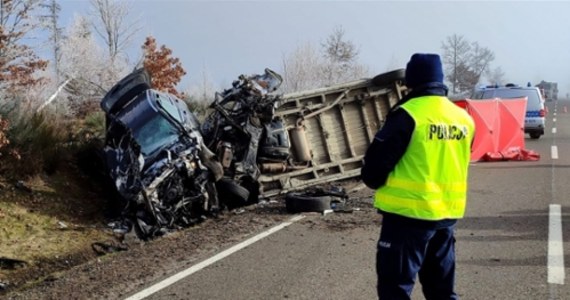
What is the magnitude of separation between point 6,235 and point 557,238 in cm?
688

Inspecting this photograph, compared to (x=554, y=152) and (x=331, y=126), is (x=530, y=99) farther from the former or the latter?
(x=331, y=126)

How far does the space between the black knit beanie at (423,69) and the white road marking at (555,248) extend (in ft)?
9.53

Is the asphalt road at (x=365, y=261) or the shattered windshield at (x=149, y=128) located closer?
the asphalt road at (x=365, y=261)

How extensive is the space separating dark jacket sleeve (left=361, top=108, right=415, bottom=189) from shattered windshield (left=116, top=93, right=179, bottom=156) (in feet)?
17.4

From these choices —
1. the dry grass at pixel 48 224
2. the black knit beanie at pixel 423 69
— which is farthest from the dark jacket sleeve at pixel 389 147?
the dry grass at pixel 48 224

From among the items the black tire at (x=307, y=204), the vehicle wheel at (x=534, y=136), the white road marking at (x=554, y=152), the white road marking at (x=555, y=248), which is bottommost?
the vehicle wheel at (x=534, y=136)

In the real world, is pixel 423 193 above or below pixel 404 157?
below

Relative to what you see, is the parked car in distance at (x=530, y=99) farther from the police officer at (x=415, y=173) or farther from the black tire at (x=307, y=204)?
the police officer at (x=415, y=173)

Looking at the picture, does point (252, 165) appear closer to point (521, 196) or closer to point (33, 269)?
point (33, 269)

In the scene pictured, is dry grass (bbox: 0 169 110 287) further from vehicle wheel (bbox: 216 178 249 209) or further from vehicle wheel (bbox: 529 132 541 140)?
vehicle wheel (bbox: 529 132 541 140)

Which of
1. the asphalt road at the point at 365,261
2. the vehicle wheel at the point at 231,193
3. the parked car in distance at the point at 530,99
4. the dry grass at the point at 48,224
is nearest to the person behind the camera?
the asphalt road at the point at 365,261

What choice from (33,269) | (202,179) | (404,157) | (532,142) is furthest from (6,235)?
(532,142)

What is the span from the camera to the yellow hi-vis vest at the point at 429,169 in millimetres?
2990

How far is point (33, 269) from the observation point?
635cm
